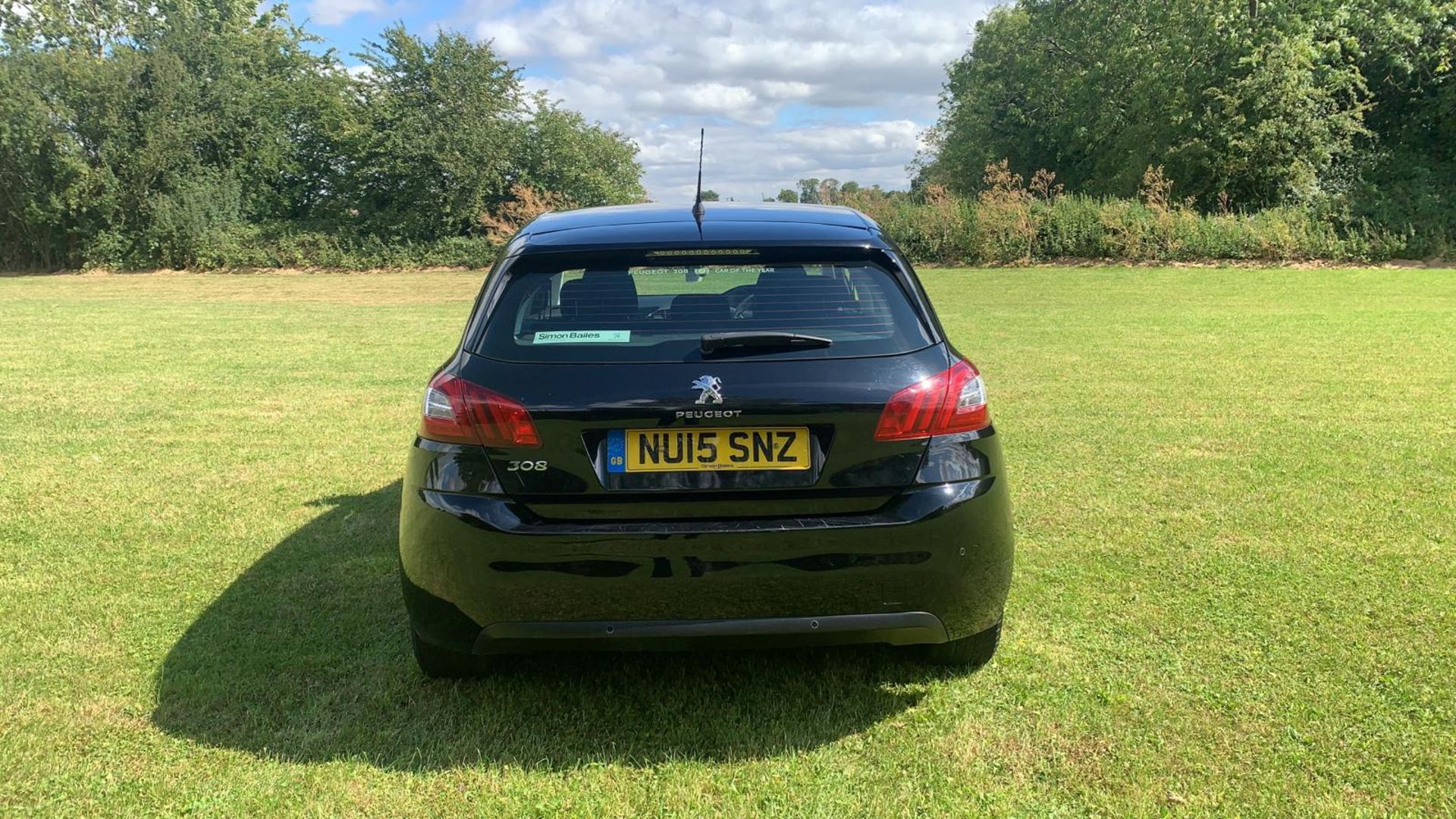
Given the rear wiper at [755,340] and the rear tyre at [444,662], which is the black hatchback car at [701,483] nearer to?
the rear wiper at [755,340]

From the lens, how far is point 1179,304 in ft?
52.4

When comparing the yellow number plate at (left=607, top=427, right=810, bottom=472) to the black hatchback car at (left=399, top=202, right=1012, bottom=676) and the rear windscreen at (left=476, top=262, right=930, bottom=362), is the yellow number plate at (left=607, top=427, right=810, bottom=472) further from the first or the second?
the rear windscreen at (left=476, top=262, right=930, bottom=362)

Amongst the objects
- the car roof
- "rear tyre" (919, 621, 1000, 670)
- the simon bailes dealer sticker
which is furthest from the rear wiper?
"rear tyre" (919, 621, 1000, 670)

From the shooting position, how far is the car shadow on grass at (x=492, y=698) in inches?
108

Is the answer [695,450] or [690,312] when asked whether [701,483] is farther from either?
[690,312]

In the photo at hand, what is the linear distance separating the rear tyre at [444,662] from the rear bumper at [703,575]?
303mm

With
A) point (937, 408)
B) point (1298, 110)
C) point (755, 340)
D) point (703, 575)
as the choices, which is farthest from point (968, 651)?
point (1298, 110)

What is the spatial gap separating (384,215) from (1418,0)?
3592 centimetres

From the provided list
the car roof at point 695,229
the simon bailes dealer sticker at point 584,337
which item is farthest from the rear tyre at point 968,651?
the simon bailes dealer sticker at point 584,337

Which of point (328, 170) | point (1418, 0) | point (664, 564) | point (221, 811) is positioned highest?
point (1418, 0)

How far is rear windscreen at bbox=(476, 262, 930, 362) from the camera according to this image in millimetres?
2693

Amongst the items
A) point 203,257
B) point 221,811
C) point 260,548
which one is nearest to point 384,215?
point 203,257

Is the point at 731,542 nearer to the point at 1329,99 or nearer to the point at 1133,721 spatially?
the point at 1133,721

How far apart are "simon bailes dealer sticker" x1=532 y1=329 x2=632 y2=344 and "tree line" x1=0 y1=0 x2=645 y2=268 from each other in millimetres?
34716
